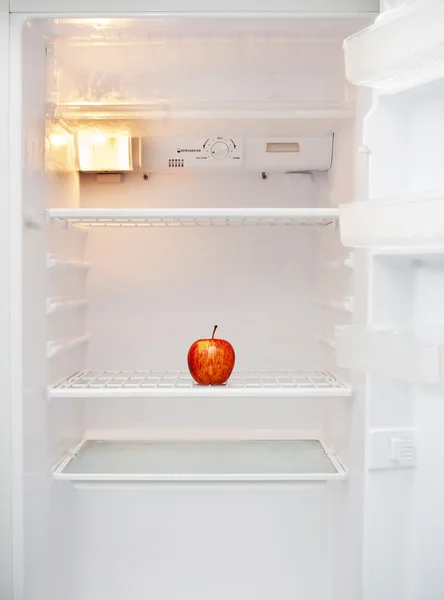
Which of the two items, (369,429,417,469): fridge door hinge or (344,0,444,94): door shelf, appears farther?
(369,429,417,469): fridge door hinge

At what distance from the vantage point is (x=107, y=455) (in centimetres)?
186

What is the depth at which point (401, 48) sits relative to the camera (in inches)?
41.0

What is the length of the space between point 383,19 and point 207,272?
1116 mm

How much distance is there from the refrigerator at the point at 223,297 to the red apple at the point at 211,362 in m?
0.06

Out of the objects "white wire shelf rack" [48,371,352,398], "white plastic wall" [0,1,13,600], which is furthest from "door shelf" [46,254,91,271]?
"white wire shelf rack" [48,371,352,398]

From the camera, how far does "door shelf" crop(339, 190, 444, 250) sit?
971 millimetres

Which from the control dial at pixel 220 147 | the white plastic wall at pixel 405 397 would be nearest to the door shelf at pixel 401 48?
the white plastic wall at pixel 405 397

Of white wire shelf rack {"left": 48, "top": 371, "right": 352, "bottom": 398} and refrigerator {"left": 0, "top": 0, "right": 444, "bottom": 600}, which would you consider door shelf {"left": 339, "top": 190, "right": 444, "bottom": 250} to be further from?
white wire shelf rack {"left": 48, "top": 371, "right": 352, "bottom": 398}

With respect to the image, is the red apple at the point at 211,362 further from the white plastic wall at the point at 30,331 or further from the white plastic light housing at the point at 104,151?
the white plastic light housing at the point at 104,151

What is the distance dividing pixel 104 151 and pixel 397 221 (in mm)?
1058

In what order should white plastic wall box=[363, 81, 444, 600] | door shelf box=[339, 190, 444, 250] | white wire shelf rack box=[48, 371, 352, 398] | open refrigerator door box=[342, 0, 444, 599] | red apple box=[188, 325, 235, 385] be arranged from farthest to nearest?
red apple box=[188, 325, 235, 385]
white wire shelf rack box=[48, 371, 352, 398]
white plastic wall box=[363, 81, 444, 600]
open refrigerator door box=[342, 0, 444, 599]
door shelf box=[339, 190, 444, 250]

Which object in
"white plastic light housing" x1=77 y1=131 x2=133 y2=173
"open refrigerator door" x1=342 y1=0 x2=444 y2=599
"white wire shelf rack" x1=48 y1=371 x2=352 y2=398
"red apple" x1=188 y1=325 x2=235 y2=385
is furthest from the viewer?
"white plastic light housing" x1=77 y1=131 x2=133 y2=173

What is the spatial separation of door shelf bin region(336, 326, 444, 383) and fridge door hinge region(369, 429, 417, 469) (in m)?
0.29

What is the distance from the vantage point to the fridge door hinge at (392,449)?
4.63 feet
